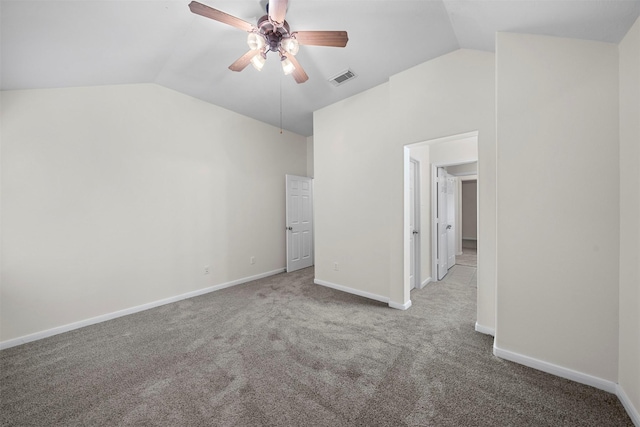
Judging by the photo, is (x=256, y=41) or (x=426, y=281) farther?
(x=426, y=281)

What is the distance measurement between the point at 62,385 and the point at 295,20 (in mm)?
3472

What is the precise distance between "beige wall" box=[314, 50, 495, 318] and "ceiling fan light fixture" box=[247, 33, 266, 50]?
171cm

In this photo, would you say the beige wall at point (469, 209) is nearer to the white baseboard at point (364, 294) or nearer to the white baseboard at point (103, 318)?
the white baseboard at point (364, 294)

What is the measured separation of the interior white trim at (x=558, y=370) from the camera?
163 centimetres

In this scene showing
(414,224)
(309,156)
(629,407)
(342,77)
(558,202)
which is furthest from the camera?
(309,156)

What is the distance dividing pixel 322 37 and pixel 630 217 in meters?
2.42

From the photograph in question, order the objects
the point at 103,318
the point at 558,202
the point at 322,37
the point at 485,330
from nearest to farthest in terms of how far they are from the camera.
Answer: the point at 558,202
the point at 322,37
the point at 485,330
the point at 103,318

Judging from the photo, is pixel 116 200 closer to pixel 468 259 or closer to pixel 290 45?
pixel 290 45

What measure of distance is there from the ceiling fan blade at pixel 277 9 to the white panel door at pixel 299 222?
10.2ft

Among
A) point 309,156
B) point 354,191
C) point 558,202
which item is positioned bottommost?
point 558,202

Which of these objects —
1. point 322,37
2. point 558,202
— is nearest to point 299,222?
point 322,37

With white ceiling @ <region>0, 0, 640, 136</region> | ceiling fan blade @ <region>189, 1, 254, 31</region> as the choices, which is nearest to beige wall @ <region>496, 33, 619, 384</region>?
white ceiling @ <region>0, 0, 640, 136</region>

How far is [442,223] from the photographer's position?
173 inches

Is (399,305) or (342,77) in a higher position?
(342,77)
